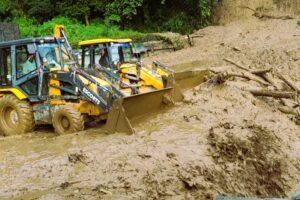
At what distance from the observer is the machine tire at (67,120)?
11961mm

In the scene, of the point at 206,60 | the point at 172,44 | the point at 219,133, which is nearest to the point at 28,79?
the point at 219,133

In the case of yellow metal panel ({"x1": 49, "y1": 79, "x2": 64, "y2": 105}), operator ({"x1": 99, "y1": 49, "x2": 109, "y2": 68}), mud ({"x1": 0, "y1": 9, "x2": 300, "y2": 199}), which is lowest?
mud ({"x1": 0, "y1": 9, "x2": 300, "y2": 199})

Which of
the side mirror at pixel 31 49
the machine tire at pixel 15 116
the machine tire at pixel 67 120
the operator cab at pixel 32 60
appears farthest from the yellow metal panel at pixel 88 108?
the side mirror at pixel 31 49

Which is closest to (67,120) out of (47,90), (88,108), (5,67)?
(88,108)

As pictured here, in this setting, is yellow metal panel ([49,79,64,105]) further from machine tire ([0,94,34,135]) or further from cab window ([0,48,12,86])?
cab window ([0,48,12,86])

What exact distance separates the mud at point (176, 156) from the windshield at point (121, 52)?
2.01 m

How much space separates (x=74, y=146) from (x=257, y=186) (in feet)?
13.8

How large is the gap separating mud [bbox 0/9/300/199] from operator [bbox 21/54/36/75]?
158 cm

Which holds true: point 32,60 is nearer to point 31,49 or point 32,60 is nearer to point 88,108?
point 31,49

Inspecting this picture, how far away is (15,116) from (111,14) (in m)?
16.1

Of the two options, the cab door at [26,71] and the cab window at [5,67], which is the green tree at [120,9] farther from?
the cab door at [26,71]

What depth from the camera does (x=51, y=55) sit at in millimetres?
12758

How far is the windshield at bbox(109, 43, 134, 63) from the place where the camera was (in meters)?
14.4

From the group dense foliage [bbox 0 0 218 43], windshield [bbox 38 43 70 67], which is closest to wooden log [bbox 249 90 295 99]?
windshield [bbox 38 43 70 67]
